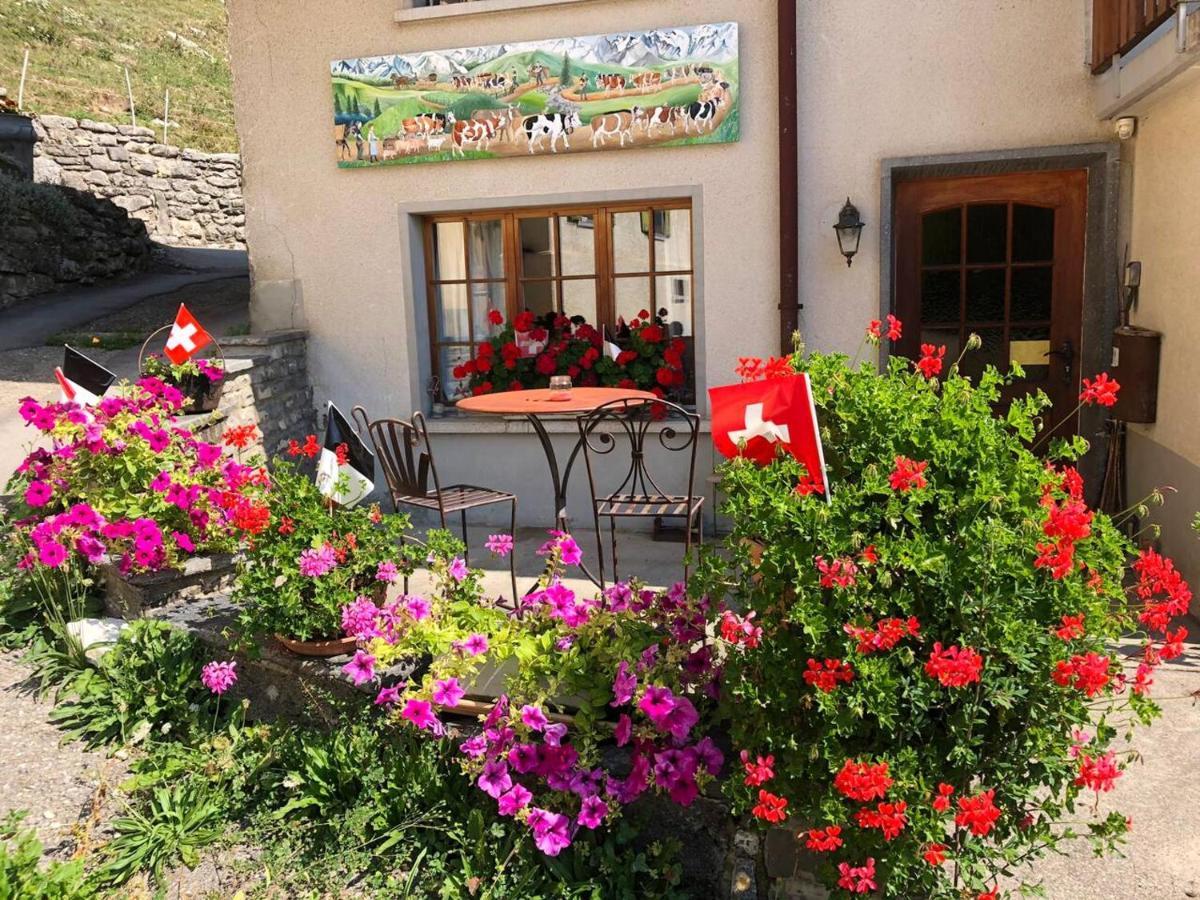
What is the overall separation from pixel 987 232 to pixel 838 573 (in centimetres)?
450

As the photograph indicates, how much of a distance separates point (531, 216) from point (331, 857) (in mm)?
4772

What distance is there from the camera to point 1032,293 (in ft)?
20.0

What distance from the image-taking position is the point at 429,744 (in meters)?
3.09

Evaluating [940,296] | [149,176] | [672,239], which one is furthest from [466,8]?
[149,176]

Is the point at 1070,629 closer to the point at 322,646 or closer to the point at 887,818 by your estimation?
the point at 887,818

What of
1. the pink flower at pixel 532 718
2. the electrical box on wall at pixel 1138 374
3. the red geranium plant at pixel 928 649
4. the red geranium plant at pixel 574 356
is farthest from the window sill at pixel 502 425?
the red geranium plant at pixel 928 649

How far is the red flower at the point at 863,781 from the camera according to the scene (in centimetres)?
219

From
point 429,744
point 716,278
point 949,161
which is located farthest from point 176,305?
point 429,744

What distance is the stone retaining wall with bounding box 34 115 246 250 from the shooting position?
14211mm

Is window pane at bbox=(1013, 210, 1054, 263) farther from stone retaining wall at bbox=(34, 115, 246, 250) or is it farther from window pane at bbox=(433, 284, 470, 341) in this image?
stone retaining wall at bbox=(34, 115, 246, 250)

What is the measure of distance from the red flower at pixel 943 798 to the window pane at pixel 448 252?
5504 mm

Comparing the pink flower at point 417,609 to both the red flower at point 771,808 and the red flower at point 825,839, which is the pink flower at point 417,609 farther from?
the red flower at point 825,839

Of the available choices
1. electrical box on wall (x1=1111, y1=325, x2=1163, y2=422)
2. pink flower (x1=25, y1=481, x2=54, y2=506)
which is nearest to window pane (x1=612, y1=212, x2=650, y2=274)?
electrical box on wall (x1=1111, y1=325, x2=1163, y2=422)

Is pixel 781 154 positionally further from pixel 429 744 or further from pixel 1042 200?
pixel 429 744
